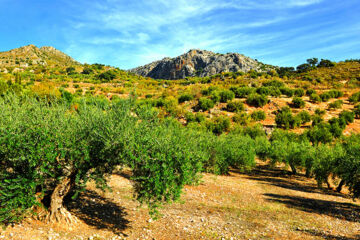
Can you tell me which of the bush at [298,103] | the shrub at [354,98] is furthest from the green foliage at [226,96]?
the shrub at [354,98]

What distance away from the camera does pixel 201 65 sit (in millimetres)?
152625

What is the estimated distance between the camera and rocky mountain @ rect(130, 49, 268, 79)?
130375 mm

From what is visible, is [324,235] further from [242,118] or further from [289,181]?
[242,118]

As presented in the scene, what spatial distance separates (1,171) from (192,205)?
9.88 m

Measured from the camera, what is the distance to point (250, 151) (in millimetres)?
25062

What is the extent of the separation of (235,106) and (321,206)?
3983cm

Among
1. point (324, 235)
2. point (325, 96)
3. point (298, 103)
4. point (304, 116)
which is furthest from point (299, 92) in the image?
point (324, 235)

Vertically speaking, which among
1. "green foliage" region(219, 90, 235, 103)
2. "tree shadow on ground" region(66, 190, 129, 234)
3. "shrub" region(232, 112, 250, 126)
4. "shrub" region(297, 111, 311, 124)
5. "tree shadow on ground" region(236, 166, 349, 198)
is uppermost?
"green foliage" region(219, 90, 235, 103)

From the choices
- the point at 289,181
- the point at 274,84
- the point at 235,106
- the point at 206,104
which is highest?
the point at 274,84

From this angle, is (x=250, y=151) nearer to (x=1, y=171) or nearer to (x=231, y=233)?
(x=231, y=233)

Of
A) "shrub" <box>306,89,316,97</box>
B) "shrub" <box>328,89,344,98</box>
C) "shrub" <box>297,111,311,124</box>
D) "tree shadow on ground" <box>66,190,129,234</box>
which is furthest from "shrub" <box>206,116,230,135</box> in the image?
"shrub" <box>328,89,344,98</box>

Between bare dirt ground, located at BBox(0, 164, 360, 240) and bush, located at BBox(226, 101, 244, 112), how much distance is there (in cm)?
3702

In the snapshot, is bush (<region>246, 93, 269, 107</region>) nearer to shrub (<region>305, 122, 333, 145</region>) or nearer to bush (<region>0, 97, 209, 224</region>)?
shrub (<region>305, 122, 333, 145</region>)

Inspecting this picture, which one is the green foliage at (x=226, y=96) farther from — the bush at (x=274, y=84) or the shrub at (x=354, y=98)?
the shrub at (x=354, y=98)
